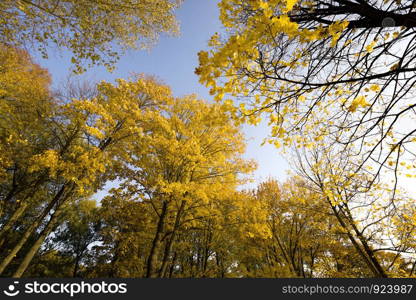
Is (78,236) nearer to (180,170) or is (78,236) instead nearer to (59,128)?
(59,128)

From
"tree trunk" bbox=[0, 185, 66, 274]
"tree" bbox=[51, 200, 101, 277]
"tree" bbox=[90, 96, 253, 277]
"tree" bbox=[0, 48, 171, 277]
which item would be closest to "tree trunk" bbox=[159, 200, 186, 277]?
"tree" bbox=[90, 96, 253, 277]

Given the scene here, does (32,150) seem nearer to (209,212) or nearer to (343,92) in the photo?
(209,212)

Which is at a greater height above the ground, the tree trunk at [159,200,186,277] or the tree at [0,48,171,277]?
the tree at [0,48,171,277]

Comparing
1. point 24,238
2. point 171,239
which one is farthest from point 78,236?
point 171,239

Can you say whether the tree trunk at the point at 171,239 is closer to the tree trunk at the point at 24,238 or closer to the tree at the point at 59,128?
the tree at the point at 59,128

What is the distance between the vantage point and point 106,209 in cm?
698

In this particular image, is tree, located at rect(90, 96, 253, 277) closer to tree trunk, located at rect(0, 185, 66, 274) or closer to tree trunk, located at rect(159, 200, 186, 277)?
tree trunk, located at rect(159, 200, 186, 277)

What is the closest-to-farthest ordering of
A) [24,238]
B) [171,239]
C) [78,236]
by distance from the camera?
[24,238]
[171,239]
[78,236]

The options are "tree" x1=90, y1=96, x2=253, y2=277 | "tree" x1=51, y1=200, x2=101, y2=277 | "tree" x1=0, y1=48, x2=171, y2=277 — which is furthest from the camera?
"tree" x1=51, y1=200, x2=101, y2=277

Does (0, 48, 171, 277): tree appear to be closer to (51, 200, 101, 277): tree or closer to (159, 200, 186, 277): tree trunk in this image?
(159, 200, 186, 277): tree trunk

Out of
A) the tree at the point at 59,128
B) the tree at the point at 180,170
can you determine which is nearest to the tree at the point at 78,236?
the tree at the point at 59,128

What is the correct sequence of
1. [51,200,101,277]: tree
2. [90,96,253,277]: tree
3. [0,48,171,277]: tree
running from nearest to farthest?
1. [90,96,253,277]: tree
2. [0,48,171,277]: tree
3. [51,200,101,277]: tree

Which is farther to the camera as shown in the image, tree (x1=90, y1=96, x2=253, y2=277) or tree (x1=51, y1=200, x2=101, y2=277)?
tree (x1=51, y1=200, x2=101, y2=277)

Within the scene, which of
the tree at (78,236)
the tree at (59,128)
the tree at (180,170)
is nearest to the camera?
the tree at (180,170)
